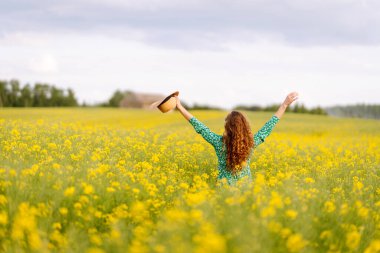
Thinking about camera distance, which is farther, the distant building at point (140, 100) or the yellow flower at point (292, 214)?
the distant building at point (140, 100)

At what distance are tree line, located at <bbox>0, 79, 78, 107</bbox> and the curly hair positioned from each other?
73785 mm

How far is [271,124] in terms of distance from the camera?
7.20m

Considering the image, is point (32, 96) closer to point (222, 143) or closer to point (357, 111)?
point (357, 111)

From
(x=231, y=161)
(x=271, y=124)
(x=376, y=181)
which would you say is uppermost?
(x=271, y=124)

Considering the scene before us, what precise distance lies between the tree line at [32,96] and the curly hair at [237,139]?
242 ft

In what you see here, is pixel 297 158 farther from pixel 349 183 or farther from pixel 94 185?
pixel 94 185

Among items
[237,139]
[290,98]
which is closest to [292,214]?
[237,139]

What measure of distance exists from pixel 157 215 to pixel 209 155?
4888mm

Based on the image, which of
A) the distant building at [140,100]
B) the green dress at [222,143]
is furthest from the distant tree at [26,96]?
the green dress at [222,143]

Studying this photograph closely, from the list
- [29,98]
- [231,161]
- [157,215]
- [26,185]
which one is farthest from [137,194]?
[29,98]

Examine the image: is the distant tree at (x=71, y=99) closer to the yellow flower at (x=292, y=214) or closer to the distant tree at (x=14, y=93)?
the distant tree at (x=14, y=93)

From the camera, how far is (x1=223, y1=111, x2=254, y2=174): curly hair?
6.61 meters

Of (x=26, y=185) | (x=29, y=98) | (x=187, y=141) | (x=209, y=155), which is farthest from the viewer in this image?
(x=29, y=98)

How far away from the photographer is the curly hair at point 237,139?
21.7ft
